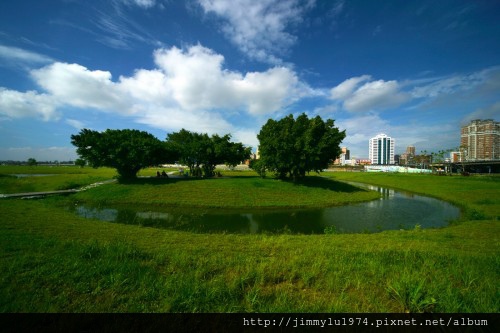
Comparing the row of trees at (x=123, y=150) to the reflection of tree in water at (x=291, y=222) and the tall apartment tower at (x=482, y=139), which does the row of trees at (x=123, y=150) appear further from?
the tall apartment tower at (x=482, y=139)

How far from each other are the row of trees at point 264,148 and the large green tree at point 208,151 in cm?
25

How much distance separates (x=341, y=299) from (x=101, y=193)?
3637 cm

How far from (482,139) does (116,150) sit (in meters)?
235

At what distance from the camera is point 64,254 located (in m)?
7.89

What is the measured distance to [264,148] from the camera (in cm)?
4400

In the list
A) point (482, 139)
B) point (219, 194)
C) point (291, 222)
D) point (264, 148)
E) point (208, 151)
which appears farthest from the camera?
point (482, 139)

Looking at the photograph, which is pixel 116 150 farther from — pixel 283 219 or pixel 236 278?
pixel 236 278

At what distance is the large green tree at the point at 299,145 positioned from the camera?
4031cm

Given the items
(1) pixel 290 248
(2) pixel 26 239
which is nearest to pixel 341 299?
(1) pixel 290 248

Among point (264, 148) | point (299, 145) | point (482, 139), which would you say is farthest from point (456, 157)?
point (264, 148)

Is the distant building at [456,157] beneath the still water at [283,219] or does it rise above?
above

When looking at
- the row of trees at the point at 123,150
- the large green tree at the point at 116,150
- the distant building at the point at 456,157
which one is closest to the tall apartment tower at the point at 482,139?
the distant building at the point at 456,157

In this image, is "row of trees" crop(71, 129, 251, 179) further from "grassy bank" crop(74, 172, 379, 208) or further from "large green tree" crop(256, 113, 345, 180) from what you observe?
"large green tree" crop(256, 113, 345, 180)
